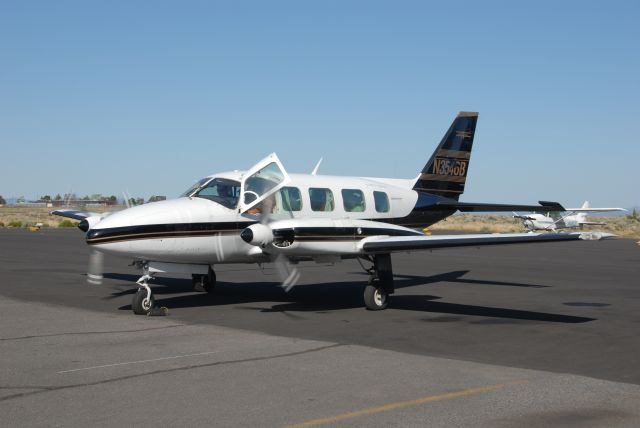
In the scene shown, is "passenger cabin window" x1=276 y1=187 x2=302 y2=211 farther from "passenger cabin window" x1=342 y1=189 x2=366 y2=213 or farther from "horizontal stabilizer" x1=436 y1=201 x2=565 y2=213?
"horizontal stabilizer" x1=436 y1=201 x2=565 y2=213

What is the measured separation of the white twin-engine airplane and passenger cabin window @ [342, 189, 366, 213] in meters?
0.02

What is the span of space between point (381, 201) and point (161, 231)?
617cm

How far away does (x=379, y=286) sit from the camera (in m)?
15.4

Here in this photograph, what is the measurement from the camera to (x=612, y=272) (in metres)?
25.1

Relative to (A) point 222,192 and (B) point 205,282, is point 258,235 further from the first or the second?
(B) point 205,282

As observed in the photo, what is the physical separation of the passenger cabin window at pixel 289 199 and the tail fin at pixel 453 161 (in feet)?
16.0

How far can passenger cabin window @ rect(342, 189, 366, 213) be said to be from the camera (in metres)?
16.9

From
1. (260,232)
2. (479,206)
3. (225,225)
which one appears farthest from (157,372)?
(479,206)

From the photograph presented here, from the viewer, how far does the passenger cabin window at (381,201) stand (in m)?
17.7

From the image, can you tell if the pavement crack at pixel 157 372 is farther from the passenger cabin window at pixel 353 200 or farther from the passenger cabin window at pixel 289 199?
the passenger cabin window at pixel 353 200

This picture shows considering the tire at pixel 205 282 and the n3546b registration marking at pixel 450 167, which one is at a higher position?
the n3546b registration marking at pixel 450 167

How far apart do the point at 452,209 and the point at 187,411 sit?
44.1 ft

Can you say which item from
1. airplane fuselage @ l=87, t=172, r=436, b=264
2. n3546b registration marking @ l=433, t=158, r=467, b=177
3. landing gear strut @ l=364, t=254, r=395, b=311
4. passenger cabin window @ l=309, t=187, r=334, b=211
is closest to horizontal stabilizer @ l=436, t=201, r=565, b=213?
n3546b registration marking @ l=433, t=158, r=467, b=177

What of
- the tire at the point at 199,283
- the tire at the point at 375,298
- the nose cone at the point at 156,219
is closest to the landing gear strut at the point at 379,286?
the tire at the point at 375,298
